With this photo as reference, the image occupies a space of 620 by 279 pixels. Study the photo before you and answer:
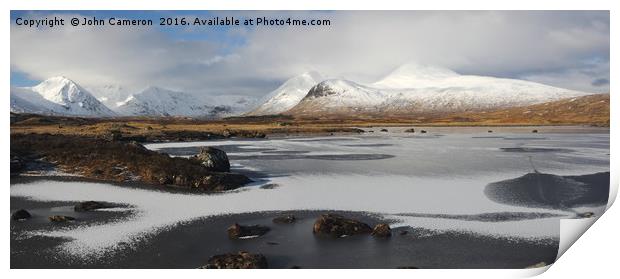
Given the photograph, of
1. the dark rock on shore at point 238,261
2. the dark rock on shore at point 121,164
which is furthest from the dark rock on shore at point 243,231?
the dark rock on shore at point 121,164

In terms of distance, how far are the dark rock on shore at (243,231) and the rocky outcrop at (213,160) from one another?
643cm

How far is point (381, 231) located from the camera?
10891mm

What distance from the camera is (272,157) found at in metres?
22.7

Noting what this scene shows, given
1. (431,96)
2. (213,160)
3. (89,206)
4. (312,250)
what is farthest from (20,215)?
(431,96)

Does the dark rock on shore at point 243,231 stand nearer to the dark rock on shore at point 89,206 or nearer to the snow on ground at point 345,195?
the snow on ground at point 345,195

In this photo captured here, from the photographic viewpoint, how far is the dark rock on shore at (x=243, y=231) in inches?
426

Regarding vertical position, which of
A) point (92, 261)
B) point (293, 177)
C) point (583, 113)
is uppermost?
point (583, 113)

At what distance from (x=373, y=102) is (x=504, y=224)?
146m

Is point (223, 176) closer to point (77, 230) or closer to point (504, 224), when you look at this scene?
point (77, 230)

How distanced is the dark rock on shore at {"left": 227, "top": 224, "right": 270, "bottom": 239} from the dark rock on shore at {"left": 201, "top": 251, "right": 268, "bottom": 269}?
3.80 ft

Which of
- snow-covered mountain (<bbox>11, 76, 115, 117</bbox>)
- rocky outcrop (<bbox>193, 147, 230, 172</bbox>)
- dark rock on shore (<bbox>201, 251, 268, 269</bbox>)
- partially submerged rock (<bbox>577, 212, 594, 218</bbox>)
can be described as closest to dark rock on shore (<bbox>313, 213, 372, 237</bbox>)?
dark rock on shore (<bbox>201, 251, 268, 269</bbox>)

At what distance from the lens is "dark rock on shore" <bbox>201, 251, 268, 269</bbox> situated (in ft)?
30.9

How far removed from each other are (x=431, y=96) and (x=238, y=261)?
13813 cm

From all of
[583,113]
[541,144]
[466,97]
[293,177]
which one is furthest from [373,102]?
[293,177]
